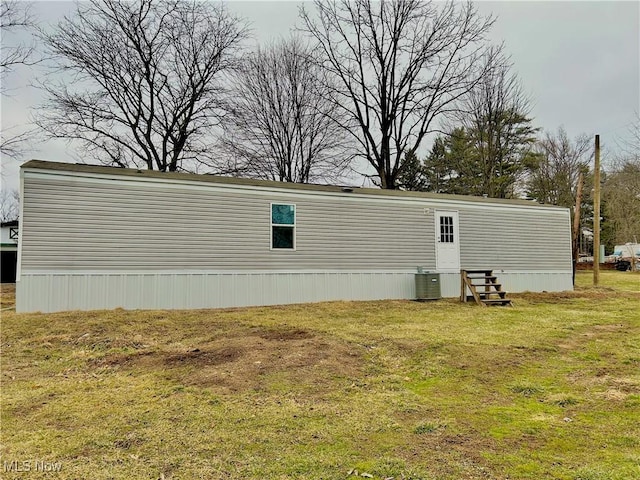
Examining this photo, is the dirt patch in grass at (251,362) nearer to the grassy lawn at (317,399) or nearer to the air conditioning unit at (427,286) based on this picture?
the grassy lawn at (317,399)

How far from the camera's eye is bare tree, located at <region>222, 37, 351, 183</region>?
932 inches

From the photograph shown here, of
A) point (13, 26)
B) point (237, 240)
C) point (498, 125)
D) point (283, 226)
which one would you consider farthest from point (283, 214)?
point (498, 125)

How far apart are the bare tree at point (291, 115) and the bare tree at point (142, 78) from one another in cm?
331

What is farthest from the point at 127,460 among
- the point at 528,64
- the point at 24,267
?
the point at 528,64

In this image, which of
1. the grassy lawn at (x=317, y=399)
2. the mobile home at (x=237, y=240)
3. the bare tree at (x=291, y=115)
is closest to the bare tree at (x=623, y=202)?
the mobile home at (x=237, y=240)

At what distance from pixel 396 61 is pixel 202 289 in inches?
621

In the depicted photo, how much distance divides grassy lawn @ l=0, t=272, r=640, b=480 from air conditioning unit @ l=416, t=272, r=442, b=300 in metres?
4.00

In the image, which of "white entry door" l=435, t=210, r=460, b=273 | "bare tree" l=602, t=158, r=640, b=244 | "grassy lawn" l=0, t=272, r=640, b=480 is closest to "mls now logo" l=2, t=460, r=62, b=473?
"grassy lawn" l=0, t=272, r=640, b=480

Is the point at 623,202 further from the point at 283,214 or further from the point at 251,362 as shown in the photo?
the point at 251,362

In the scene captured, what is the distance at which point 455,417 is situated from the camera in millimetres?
Result: 3400

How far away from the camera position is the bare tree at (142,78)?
17.6m

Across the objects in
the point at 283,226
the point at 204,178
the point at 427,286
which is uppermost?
the point at 204,178

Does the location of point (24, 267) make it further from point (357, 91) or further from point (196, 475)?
point (357, 91)

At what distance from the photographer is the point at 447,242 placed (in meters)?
12.4
